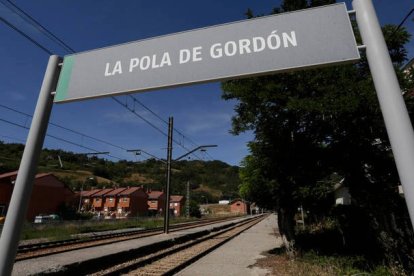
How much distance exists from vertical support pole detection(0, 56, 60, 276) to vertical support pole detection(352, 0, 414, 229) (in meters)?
2.92

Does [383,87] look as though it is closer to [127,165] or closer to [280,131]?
[280,131]

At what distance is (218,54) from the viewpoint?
8.11 ft

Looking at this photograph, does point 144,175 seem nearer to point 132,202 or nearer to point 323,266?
point 132,202

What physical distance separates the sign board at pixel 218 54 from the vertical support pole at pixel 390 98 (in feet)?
0.42

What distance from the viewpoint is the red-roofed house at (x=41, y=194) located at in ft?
125

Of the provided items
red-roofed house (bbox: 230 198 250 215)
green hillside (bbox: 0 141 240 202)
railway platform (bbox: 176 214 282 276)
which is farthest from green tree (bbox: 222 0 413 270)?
red-roofed house (bbox: 230 198 250 215)

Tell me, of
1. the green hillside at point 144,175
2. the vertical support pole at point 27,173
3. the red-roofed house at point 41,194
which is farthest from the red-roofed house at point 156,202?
the vertical support pole at point 27,173

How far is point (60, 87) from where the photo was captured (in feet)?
9.64

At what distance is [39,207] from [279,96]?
42.6 metres

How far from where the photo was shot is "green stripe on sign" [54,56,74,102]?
9.48 feet

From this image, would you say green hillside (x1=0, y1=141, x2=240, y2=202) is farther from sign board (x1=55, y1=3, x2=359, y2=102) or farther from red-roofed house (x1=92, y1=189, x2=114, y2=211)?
sign board (x1=55, y1=3, x2=359, y2=102)

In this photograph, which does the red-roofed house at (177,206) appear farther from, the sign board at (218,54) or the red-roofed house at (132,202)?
the sign board at (218,54)

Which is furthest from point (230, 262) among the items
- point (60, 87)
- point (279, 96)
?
point (60, 87)

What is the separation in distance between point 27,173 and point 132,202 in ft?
215
